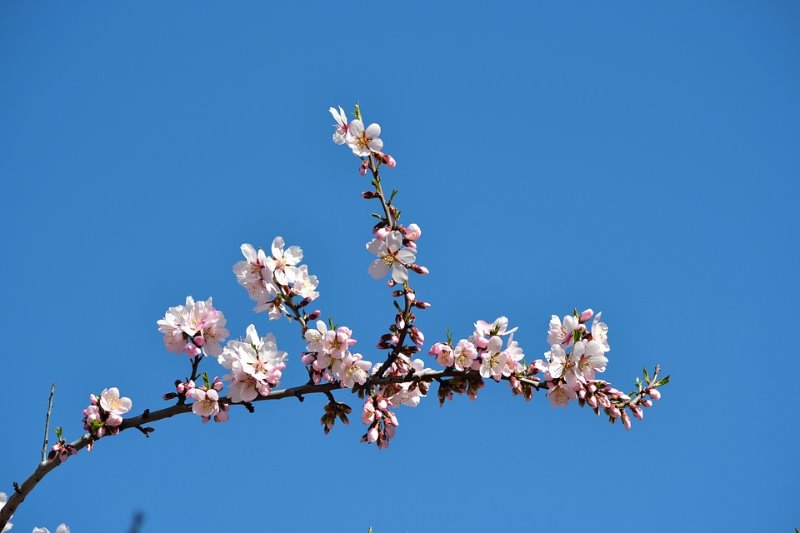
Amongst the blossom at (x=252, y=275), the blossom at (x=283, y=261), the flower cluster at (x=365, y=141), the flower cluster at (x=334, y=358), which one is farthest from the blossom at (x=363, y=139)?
the flower cluster at (x=334, y=358)

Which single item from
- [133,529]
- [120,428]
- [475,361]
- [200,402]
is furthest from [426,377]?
[133,529]

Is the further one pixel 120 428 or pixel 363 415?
pixel 363 415

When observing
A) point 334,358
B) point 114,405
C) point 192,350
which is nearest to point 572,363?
point 334,358

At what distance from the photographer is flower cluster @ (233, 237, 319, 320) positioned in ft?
15.6

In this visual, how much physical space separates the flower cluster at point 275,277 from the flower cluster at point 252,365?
0.19m

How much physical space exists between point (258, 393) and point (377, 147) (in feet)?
5.10

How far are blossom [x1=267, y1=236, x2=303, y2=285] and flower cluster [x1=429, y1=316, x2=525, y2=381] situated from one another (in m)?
0.95

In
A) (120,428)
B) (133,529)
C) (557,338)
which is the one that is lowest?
(133,529)

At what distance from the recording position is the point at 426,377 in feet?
15.0

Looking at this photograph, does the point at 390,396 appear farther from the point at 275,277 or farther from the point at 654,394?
the point at 654,394

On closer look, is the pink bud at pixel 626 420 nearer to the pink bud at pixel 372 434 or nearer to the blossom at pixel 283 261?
the pink bud at pixel 372 434

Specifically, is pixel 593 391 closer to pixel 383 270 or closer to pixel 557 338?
pixel 557 338

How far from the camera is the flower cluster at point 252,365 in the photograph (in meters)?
4.52

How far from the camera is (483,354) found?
455 cm
